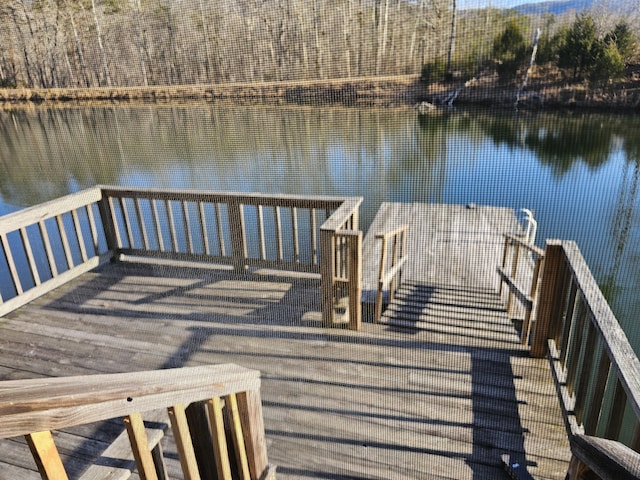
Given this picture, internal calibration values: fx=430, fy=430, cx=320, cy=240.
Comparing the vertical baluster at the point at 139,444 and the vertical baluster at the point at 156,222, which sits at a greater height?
the vertical baluster at the point at 139,444

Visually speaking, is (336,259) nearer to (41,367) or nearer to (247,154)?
(247,154)

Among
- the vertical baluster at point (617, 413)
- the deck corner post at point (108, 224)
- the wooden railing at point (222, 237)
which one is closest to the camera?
the vertical baluster at point (617, 413)

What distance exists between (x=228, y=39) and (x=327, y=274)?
1.31m

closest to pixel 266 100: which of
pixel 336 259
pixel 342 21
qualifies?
pixel 342 21

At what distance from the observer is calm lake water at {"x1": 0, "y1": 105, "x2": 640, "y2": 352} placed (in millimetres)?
2611

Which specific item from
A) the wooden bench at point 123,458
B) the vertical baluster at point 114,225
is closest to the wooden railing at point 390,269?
the wooden bench at point 123,458

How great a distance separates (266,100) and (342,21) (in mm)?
563

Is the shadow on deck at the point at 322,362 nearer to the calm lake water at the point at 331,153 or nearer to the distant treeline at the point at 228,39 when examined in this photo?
the calm lake water at the point at 331,153

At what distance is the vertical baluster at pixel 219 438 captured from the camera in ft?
2.66

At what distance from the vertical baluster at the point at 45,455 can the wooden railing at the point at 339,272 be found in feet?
5.30

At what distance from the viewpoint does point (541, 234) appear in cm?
520

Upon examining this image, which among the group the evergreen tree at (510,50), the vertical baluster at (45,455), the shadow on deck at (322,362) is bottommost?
the shadow on deck at (322,362)

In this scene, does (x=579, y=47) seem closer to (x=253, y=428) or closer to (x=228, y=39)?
(x=228, y=39)

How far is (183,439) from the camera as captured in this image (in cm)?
76
